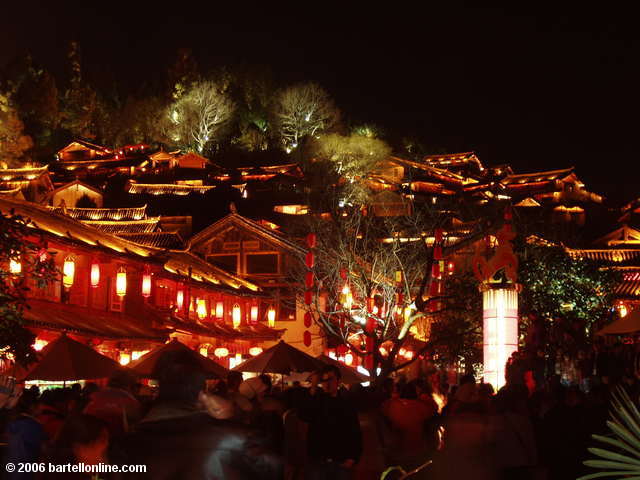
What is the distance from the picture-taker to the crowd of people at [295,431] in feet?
12.7

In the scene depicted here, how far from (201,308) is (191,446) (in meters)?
32.0

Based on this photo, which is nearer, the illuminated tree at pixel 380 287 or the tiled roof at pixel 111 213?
the illuminated tree at pixel 380 287

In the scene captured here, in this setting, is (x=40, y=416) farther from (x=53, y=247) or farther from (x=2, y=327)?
(x=53, y=247)

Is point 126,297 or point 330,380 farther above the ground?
point 126,297

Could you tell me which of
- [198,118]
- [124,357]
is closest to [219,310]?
[124,357]

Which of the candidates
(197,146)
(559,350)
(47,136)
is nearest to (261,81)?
(197,146)

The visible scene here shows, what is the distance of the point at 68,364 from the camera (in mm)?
14203

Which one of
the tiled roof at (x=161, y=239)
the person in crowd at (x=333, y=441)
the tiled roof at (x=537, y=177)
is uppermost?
the tiled roof at (x=537, y=177)

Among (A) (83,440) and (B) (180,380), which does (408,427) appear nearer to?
(A) (83,440)

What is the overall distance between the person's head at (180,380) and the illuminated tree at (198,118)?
78120 millimetres

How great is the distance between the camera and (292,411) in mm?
9227

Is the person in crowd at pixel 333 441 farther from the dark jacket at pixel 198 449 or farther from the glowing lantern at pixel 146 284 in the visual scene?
the glowing lantern at pixel 146 284

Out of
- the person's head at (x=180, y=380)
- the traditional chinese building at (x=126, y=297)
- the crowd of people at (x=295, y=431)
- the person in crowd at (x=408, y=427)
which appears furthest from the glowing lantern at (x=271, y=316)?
the person's head at (x=180, y=380)

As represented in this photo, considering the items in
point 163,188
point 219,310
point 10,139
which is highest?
point 10,139
